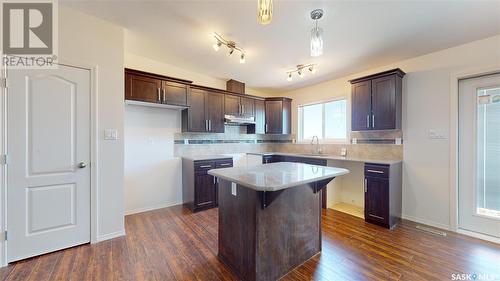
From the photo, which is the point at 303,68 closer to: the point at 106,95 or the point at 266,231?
the point at 266,231

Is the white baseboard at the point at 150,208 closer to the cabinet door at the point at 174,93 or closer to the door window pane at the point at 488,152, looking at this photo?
the cabinet door at the point at 174,93

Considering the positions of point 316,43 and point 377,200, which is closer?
point 316,43

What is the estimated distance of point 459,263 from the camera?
2.07 metres

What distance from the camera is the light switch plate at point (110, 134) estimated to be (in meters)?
2.56

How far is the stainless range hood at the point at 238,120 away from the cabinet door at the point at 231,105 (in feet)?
0.36

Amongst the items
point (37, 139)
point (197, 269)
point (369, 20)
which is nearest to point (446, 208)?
point (369, 20)

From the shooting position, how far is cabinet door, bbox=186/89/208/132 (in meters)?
3.86

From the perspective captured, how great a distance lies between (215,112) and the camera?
4203mm

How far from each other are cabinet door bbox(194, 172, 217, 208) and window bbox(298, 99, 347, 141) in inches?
102

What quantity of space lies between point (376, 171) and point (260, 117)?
2767mm

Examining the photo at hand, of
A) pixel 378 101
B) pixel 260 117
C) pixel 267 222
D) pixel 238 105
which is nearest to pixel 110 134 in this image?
pixel 267 222

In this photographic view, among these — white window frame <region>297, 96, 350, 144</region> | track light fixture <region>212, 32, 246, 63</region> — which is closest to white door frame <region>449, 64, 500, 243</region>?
white window frame <region>297, 96, 350, 144</region>

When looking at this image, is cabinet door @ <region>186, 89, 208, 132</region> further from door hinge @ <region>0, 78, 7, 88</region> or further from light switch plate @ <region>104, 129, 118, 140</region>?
door hinge @ <region>0, 78, 7, 88</region>

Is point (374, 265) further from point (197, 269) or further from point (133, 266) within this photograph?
point (133, 266)
